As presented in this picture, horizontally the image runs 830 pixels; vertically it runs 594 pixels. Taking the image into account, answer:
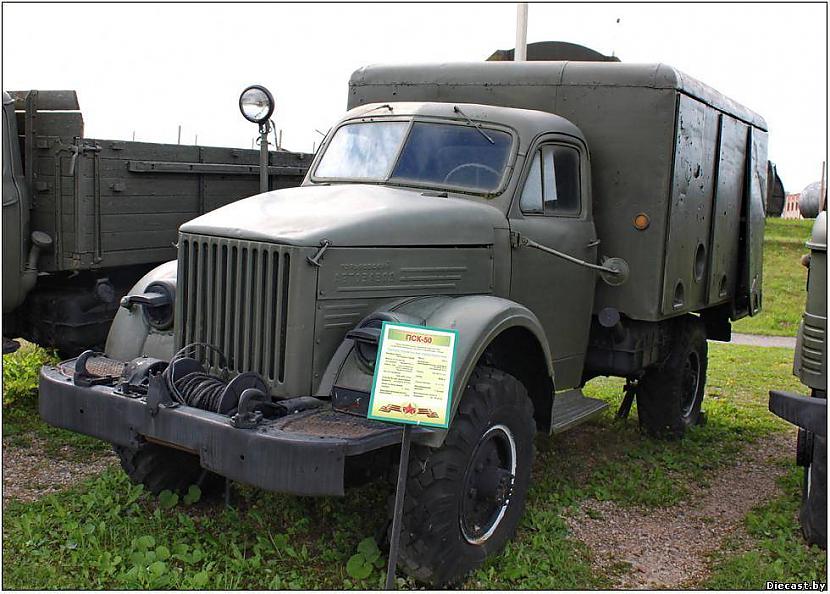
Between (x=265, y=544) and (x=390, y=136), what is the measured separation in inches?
93.3

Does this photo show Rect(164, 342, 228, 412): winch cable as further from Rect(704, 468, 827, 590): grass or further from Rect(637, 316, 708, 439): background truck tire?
Rect(637, 316, 708, 439): background truck tire

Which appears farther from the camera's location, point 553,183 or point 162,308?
point 553,183

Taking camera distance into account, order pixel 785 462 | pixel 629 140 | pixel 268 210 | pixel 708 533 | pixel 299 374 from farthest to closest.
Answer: pixel 785 462, pixel 629 140, pixel 708 533, pixel 268 210, pixel 299 374

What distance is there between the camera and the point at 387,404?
3.53m

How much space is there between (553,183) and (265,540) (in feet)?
8.56

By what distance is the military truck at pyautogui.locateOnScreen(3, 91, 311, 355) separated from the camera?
21.0 ft

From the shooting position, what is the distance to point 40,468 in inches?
226

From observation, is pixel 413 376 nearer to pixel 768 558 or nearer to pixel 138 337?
pixel 138 337

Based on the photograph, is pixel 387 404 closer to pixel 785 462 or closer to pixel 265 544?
pixel 265 544

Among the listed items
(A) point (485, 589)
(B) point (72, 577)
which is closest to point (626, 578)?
(A) point (485, 589)

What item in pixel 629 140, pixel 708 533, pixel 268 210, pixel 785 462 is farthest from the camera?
pixel 785 462

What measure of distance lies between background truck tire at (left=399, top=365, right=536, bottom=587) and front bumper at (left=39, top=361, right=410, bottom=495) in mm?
325

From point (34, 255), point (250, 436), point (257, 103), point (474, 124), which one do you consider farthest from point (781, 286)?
point (250, 436)

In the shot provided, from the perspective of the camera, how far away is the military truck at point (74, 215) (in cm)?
640
